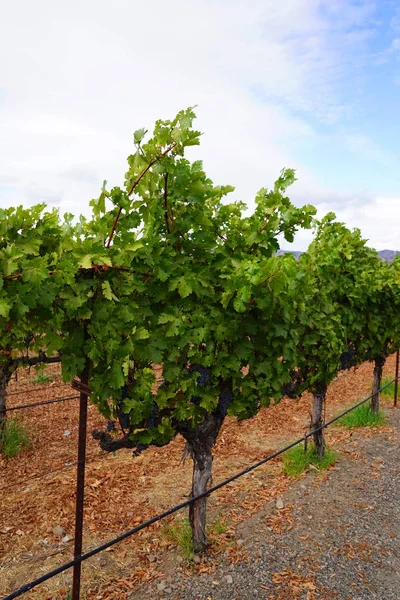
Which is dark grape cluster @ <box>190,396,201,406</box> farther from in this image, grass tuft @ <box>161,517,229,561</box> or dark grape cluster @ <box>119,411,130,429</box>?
grass tuft @ <box>161,517,229,561</box>

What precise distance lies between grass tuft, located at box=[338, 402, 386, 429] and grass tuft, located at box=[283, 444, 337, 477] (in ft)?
6.91

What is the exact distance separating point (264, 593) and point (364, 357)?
224 inches

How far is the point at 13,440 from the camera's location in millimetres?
8391

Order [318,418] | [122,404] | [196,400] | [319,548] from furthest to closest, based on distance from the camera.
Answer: [318,418] < [319,548] < [196,400] < [122,404]

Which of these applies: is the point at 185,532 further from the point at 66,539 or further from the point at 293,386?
the point at 293,386

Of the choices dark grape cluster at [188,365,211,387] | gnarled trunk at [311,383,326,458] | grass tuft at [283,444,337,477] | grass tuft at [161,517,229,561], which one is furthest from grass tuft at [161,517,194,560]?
gnarled trunk at [311,383,326,458]

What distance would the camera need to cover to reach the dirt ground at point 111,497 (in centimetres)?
516

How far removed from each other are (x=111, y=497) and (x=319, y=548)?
123 inches

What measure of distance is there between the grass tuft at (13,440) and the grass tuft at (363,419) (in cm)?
671

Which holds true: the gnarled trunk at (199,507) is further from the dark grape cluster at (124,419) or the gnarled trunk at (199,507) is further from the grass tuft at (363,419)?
the grass tuft at (363,419)

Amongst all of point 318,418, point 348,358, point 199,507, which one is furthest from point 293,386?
point 199,507

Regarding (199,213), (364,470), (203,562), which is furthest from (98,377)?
(364,470)

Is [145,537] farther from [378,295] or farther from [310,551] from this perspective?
[378,295]

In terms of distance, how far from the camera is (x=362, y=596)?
469cm
